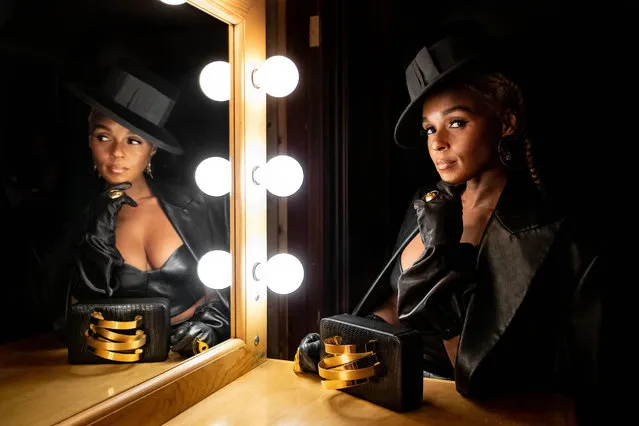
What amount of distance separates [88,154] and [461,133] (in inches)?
28.2

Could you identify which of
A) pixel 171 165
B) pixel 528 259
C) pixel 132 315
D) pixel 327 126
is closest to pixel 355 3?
pixel 327 126

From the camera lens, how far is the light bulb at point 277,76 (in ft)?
4.13

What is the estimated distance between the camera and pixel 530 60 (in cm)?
109

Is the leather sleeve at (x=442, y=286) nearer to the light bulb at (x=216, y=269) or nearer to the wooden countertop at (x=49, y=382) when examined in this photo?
the light bulb at (x=216, y=269)

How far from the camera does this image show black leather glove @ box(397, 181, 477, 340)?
1055 mm

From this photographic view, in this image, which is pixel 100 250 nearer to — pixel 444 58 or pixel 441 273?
pixel 441 273

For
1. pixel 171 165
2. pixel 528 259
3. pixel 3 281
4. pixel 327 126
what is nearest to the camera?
pixel 3 281

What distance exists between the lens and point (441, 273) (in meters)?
1.06

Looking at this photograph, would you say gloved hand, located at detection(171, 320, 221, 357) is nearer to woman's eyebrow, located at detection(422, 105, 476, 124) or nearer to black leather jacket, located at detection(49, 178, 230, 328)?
black leather jacket, located at detection(49, 178, 230, 328)

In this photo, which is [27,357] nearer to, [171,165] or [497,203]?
[171,165]

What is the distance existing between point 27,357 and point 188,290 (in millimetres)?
389

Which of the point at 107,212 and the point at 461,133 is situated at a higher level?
the point at 461,133

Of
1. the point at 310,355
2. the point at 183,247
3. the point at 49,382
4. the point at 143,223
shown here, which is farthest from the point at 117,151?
the point at 310,355

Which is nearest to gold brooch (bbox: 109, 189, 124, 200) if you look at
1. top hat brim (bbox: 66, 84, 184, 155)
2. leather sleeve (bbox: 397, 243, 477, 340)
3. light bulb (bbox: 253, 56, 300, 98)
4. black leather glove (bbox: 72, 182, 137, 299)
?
black leather glove (bbox: 72, 182, 137, 299)
